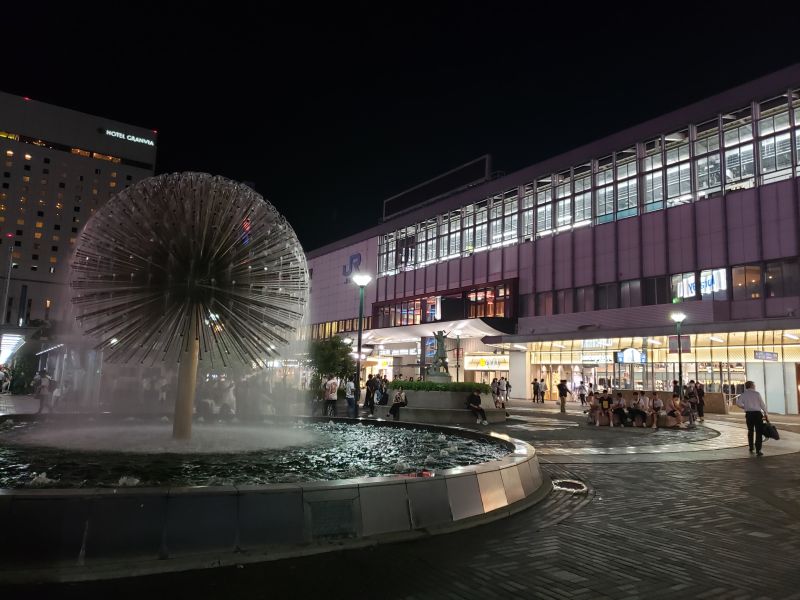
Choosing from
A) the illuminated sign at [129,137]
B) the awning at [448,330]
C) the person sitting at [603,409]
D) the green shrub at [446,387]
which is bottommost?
the person sitting at [603,409]

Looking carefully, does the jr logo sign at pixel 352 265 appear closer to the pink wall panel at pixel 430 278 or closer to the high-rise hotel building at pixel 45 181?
the pink wall panel at pixel 430 278

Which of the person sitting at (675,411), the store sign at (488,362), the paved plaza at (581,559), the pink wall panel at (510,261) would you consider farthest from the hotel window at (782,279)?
the paved plaza at (581,559)

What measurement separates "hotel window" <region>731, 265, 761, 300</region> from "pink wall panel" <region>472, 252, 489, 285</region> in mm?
21808

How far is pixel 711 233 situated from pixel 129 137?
14064cm

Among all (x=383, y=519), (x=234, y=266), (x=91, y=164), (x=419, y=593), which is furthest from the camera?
(x=91, y=164)

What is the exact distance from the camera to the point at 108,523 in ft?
15.9

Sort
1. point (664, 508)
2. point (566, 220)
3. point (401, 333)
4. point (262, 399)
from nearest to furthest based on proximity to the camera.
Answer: point (664, 508) < point (262, 399) < point (566, 220) < point (401, 333)

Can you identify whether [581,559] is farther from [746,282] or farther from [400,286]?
[400,286]

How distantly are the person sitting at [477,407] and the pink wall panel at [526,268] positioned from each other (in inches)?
1050

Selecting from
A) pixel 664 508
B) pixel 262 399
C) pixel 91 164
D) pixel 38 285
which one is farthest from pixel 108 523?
pixel 91 164

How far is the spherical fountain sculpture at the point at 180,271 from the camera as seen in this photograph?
32.0 feet

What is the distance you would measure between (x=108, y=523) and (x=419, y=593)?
2.73 meters

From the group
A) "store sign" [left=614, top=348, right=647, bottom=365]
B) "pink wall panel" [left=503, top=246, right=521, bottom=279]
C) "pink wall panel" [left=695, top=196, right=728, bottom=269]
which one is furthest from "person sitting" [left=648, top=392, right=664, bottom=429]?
"pink wall panel" [left=503, top=246, right=521, bottom=279]

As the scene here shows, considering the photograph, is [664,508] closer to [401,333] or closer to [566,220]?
[566,220]
